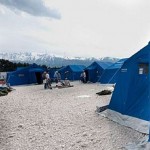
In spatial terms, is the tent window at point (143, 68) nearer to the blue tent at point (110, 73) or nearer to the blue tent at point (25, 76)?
the blue tent at point (110, 73)

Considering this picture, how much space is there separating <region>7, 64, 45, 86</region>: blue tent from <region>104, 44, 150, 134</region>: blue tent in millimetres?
33678

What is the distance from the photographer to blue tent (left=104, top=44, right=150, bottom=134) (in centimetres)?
1169

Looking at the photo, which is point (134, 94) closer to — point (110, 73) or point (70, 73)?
point (110, 73)

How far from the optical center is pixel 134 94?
12.8 m

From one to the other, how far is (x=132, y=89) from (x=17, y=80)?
35.8 meters

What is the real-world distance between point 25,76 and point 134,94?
119 feet

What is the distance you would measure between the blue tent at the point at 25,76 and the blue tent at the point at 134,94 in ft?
110

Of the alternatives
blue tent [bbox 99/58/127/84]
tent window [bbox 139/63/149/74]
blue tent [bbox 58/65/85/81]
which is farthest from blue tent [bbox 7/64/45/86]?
tent window [bbox 139/63/149/74]

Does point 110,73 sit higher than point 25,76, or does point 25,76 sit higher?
point 110,73

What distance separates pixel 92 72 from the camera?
45531 mm

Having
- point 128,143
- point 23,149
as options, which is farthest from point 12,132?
point 128,143

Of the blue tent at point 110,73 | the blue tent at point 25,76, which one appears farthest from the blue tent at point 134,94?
the blue tent at point 25,76

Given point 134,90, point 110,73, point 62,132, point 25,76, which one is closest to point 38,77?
point 25,76

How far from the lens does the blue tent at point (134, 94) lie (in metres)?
11.7
